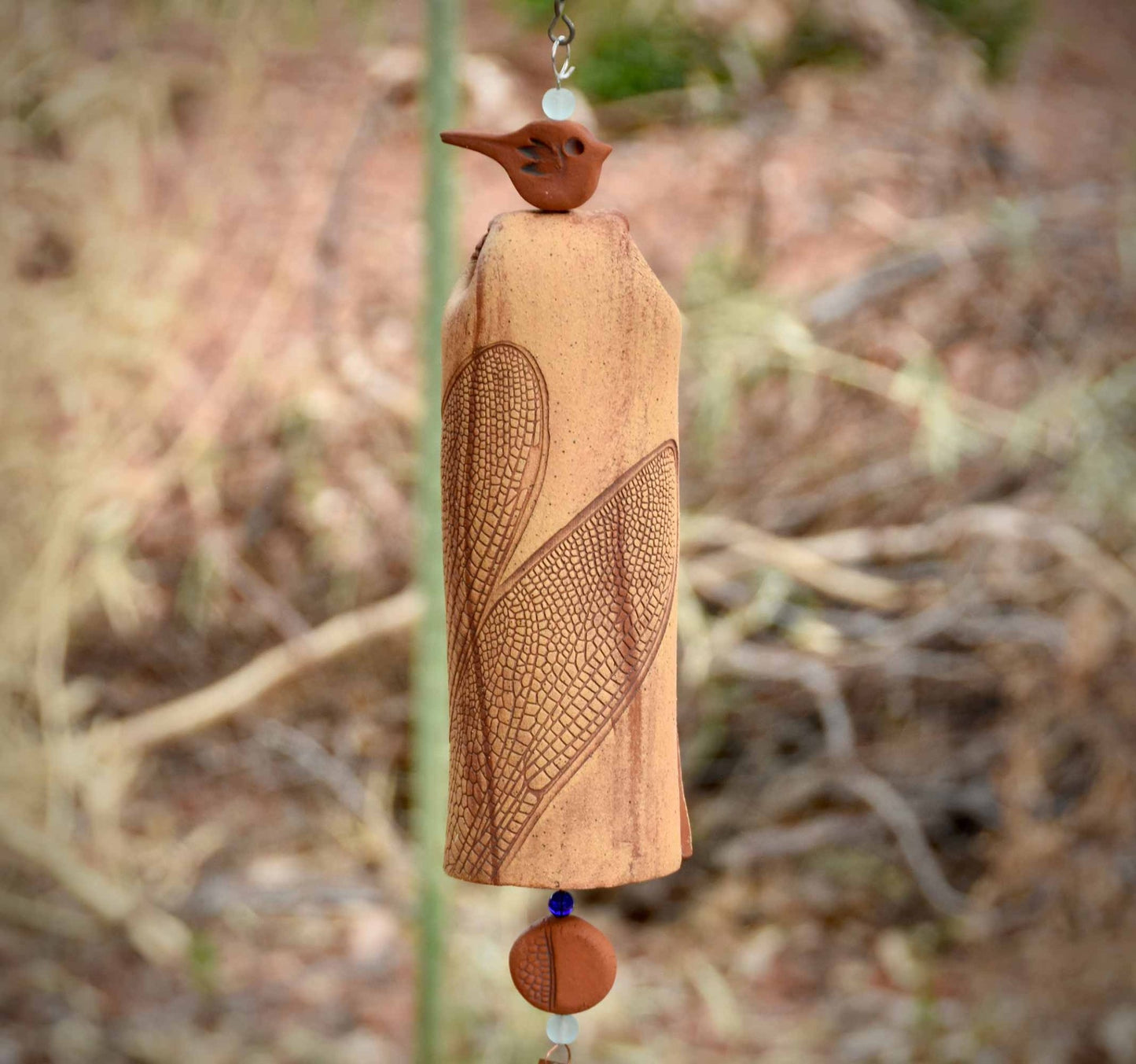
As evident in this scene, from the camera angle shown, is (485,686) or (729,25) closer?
(485,686)

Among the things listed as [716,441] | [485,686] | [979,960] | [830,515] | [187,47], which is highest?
[485,686]

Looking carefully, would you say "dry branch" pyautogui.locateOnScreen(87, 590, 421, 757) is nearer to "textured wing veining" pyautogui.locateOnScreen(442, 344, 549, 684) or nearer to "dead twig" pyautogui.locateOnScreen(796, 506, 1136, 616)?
"dead twig" pyautogui.locateOnScreen(796, 506, 1136, 616)

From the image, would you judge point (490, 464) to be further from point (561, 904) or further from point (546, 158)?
point (561, 904)

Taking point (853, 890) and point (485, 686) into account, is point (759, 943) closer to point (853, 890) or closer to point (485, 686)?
point (853, 890)

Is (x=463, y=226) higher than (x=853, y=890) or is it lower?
higher

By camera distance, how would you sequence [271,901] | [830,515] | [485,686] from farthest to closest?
[830,515] → [271,901] → [485,686]

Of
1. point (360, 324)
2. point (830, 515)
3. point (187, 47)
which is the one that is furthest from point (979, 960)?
point (187, 47)

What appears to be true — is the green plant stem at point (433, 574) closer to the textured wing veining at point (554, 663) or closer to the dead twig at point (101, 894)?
the dead twig at point (101, 894)

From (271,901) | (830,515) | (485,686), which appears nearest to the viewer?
(485,686)

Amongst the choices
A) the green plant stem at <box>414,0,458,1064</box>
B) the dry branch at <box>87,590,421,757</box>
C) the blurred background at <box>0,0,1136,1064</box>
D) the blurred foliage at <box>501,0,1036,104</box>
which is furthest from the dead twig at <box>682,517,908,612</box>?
the blurred foliage at <box>501,0,1036,104</box>
